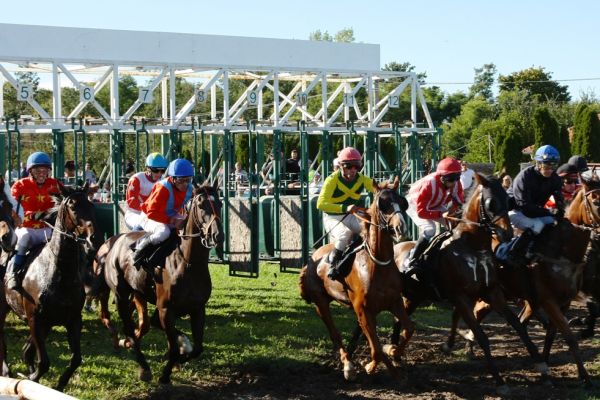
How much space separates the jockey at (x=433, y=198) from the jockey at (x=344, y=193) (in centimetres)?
59

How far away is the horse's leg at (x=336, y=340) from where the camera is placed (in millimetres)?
8977

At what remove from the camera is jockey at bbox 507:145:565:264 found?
9680 millimetres

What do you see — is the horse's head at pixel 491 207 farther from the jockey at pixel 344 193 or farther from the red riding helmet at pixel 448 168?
the jockey at pixel 344 193

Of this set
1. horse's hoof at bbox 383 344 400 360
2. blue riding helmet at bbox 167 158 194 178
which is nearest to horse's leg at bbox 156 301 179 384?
blue riding helmet at bbox 167 158 194 178

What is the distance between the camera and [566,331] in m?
9.02

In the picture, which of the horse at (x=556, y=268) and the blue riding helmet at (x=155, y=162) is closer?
the horse at (x=556, y=268)

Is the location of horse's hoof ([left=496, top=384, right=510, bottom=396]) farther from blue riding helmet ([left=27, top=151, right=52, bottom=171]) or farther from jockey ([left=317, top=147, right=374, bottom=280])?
blue riding helmet ([left=27, top=151, right=52, bottom=171])

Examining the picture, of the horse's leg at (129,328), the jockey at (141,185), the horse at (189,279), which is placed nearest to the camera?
the horse at (189,279)

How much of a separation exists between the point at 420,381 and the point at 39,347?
132 inches

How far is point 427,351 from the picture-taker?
10.4 m

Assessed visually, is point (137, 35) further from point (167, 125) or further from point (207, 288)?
point (207, 288)

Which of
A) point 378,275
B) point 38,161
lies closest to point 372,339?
point 378,275

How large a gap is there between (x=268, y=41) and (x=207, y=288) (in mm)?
12912

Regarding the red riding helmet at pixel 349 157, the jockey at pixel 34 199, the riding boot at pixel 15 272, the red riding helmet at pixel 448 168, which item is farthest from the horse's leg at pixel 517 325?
the riding boot at pixel 15 272
